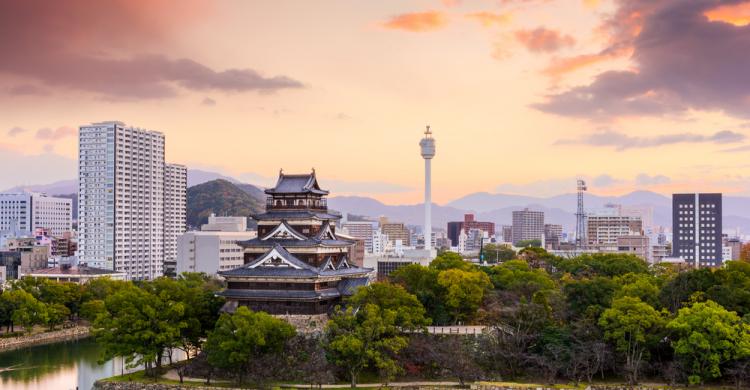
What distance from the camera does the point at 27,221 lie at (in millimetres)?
130375

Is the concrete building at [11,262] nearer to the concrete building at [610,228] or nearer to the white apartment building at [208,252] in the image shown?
the white apartment building at [208,252]

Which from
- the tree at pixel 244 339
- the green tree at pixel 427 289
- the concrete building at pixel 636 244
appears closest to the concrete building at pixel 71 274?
the green tree at pixel 427 289

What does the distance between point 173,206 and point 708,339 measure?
8379 cm

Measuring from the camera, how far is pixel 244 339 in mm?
34781

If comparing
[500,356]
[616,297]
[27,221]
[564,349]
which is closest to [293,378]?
[500,356]

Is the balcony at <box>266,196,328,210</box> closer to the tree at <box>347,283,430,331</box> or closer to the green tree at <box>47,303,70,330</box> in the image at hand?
the tree at <box>347,283,430,331</box>

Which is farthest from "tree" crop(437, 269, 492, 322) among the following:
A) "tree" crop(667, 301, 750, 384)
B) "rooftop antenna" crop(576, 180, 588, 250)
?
"rooftop antenna" crop(576, 180, 588, 250)

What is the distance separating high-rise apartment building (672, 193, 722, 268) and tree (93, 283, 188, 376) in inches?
3460

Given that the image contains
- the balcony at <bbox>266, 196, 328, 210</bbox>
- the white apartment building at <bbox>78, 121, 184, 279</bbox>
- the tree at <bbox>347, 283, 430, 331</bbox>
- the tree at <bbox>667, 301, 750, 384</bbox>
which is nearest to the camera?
the tree at <bbox>667, 301, 750, 384</bbox>

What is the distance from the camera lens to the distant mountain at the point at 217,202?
158 metres

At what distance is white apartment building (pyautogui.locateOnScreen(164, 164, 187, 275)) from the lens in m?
104

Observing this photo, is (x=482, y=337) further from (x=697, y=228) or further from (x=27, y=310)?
(x=697, y=228)

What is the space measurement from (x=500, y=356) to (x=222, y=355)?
1258 centimetres

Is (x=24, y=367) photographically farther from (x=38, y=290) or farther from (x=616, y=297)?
(x=616, y=297)
